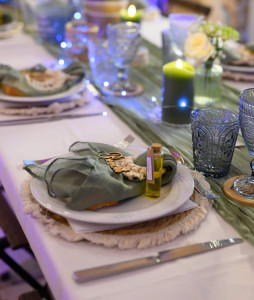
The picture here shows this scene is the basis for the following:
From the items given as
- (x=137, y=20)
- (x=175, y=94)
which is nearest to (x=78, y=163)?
(x=175, y=94)

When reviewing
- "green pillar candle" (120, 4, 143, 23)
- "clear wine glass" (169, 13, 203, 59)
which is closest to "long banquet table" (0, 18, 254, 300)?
"clear wine glass" (169, 13, 203, 59)

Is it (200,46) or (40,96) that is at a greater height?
(200,46)

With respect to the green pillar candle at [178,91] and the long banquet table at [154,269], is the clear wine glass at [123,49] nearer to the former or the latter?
the green pillar candle at [178,91]

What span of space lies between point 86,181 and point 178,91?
21.0 inches

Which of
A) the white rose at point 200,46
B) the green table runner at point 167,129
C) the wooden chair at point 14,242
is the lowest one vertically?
the wooden chair at point 14,242

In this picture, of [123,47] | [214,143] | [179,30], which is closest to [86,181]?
[214,143]

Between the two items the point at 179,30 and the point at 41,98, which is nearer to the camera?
the point at 41,98

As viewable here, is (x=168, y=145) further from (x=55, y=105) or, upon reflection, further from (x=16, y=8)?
(x=16, y=8)

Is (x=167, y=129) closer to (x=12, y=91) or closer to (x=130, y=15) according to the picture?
(x=12, y=91)

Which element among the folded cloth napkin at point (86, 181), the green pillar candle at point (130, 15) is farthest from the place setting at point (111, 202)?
the green pillar candle at point (130, 15)

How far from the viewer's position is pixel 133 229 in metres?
0.81

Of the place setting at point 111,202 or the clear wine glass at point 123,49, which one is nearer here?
the place setting at point 111,202

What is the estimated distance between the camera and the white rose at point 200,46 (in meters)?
1.31

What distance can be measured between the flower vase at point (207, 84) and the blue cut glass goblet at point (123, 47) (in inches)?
7.7
